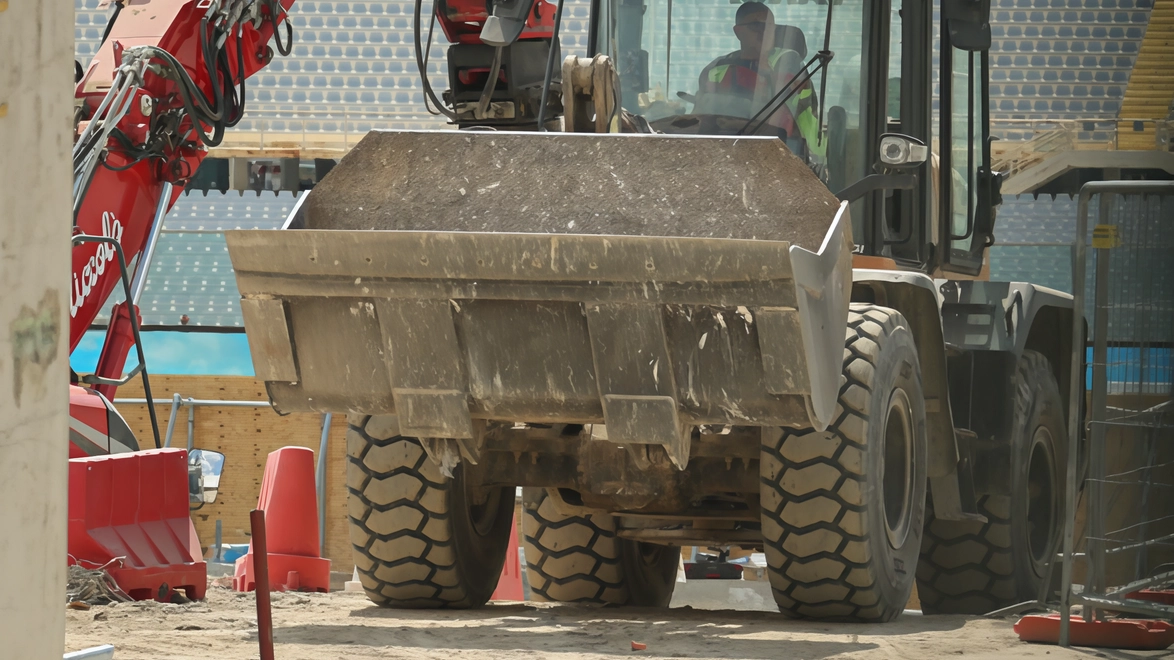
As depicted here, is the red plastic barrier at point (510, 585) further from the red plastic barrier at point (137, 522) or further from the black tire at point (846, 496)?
the black tire at point (846, 496)

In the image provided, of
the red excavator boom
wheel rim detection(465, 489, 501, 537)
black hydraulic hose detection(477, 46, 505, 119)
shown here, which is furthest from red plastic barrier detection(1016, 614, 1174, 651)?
the red excavator boom

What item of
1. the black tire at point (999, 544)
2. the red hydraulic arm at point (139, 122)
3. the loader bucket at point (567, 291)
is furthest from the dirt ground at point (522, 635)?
the red hydraulic arm at point (139, 122)

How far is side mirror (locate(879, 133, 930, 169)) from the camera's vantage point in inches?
212

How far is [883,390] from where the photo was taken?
4.79 meters

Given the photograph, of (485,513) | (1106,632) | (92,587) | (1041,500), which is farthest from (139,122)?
(1106,632)

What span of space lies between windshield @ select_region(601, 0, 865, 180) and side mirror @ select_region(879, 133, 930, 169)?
34 cm

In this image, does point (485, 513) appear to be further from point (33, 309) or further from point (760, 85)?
point (33, 309)

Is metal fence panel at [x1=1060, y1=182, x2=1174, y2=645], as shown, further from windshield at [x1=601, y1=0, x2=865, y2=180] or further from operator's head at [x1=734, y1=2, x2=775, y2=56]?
operator's head at [x1=734, y1=2, x2=775, y2=56]

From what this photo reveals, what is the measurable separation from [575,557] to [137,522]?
183 centimetres

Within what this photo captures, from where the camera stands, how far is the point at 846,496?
4.61 metres

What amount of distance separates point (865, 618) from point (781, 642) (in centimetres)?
61

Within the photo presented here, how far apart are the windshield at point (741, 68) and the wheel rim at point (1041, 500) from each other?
192cm

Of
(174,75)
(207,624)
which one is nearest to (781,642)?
(207,624)

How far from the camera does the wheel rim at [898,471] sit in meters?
5.12
